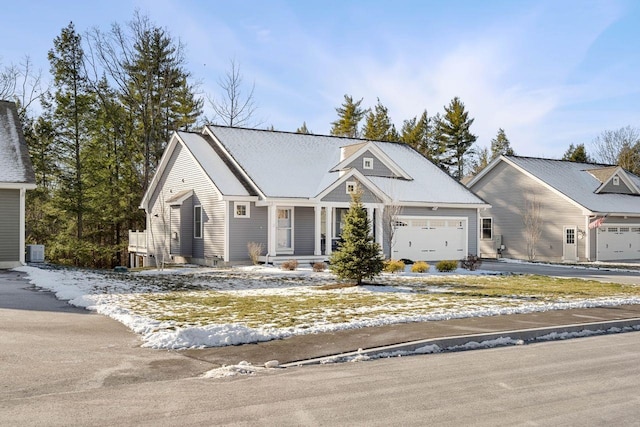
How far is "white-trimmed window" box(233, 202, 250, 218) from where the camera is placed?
25.5 metres

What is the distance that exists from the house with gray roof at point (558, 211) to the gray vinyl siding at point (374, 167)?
1230cm

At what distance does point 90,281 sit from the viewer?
17.5 meters

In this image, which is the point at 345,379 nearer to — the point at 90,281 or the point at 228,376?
the point at 228,376

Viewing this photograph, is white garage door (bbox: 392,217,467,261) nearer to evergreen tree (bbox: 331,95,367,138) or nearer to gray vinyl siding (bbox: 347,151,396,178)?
gray vinyl siding (bbox: 347,151,396,178)

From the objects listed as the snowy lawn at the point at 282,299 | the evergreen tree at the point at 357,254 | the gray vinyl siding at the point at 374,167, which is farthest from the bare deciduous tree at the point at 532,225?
the evergreen tree at the point at 357,254

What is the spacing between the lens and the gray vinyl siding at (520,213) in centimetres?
3650

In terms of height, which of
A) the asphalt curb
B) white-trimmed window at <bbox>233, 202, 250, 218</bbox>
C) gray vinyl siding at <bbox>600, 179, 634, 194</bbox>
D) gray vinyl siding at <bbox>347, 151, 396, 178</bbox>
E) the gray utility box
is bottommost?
the asphalt curb

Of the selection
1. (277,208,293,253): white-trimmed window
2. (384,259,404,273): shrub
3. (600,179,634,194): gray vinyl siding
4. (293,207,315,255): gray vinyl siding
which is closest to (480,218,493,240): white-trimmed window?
(600,179,634,194): gray vinyl siding

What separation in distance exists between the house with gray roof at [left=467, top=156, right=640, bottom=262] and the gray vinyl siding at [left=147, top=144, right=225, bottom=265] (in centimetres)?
2106

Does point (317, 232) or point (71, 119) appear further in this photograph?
point (71, 119)

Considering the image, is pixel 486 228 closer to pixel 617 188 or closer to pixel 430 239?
Answer: pixel 617 188

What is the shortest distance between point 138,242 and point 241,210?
33.8 feet

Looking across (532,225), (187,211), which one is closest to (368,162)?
(187,211)

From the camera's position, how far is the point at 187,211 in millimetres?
28188
